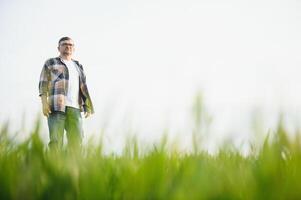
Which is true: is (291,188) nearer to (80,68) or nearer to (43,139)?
(43,139)

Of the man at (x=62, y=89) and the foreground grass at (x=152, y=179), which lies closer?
the foreground grass at (x=152, y=179)

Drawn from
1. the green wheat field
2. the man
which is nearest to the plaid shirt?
the man

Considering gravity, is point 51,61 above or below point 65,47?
below

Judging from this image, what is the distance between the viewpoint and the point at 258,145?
861 mm

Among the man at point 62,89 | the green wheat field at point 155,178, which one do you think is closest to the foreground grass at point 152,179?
the green wheat field at point 155,178

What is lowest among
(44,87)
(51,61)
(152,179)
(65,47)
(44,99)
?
(152,179)

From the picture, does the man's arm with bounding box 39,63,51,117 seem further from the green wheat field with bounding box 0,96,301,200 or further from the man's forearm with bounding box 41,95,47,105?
the green wheat field with bounding box 0,96,301,200

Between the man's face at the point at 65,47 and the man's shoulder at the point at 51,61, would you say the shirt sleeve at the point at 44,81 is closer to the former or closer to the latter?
the man's shoulder at the point at 51,61

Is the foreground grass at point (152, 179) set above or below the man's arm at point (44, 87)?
below

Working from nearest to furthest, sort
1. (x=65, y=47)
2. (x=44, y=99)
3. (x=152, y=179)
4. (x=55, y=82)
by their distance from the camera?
(x=152, y=179), (x=44, y=99), (x=55, y=82), (x=65, y=47)

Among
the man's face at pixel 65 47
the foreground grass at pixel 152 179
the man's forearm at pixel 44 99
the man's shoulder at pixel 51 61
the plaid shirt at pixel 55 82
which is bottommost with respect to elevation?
the foreground grass at pixel 152 179

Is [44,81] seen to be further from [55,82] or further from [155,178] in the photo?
[155,178]

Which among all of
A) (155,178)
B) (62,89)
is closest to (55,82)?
(62,89)

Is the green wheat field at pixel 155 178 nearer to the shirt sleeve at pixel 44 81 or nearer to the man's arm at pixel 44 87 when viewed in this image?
the man's arm at pixel 44 87
